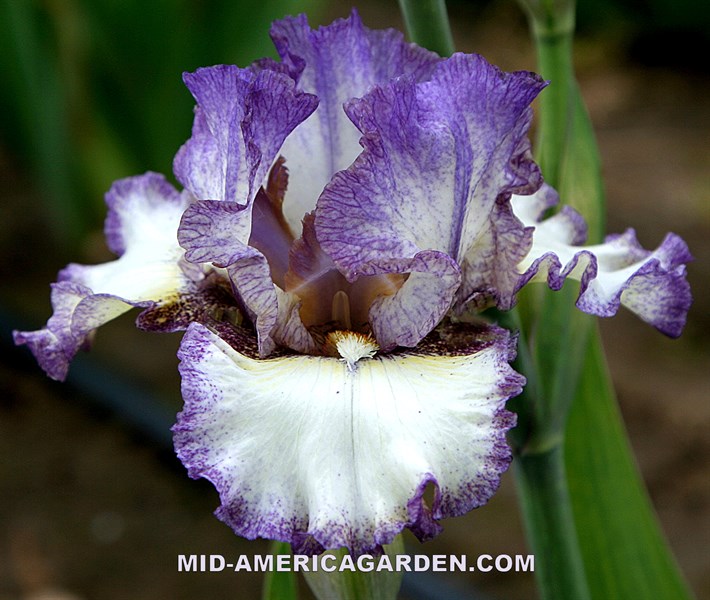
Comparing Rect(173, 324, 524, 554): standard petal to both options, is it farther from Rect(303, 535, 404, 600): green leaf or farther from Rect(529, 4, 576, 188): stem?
Rect(529, 4, 576, 188): stem

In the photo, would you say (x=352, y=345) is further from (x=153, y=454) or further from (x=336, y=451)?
(x=153, y=454)

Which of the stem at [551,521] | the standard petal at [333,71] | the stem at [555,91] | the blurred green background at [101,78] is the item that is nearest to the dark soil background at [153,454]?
the blurred green background at [101,78]

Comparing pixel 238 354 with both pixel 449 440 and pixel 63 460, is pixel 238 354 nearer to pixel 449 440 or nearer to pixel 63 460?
pixel 449 440

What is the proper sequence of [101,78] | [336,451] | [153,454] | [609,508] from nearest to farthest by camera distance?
[336,451] < [609,508] < [153,454] < [101,78]

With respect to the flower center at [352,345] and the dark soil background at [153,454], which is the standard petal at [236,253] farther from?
the dark soil background at [153,454]

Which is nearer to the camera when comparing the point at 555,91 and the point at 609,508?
the point at 555,91

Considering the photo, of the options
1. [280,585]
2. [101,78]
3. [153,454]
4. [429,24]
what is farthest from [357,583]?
[101,78]

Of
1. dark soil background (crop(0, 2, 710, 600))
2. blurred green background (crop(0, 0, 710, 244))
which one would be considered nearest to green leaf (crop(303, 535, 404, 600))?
dark soil background (crop(0, 2, 710, 600))
